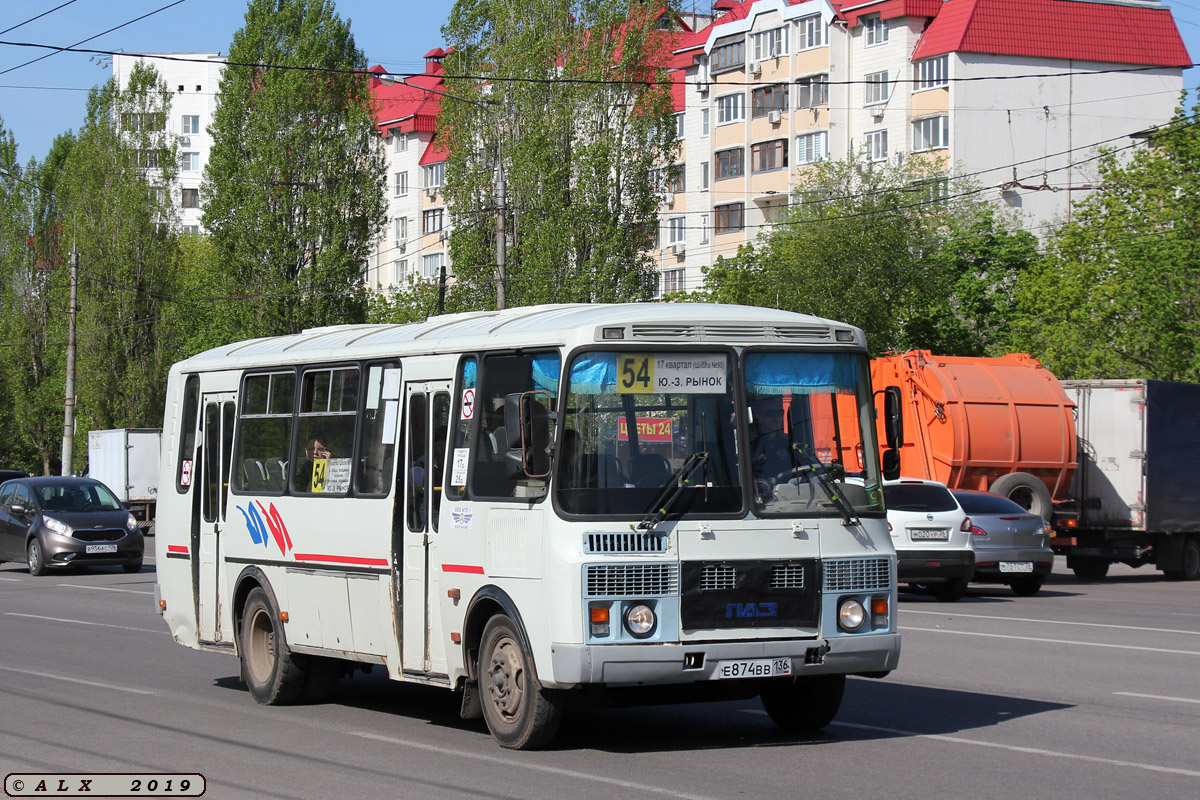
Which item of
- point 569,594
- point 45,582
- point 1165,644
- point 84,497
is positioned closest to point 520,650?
point 569,594

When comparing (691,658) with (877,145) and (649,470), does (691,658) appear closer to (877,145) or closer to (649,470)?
(649,470)

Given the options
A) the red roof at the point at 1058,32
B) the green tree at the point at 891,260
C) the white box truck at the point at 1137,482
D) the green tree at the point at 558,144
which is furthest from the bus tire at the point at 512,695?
the red roof at the point at 1058,32

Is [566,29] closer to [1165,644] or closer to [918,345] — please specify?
[918,345]

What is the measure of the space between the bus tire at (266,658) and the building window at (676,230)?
6873 cm

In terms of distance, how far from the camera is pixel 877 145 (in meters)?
71.8

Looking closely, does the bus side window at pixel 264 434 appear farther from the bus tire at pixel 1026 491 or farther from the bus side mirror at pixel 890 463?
the bus tire at pixel 1026 491

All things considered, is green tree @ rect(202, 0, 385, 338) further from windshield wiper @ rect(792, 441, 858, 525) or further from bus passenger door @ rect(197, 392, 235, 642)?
windshield wiper @ rect(792, 441, 858, 525)

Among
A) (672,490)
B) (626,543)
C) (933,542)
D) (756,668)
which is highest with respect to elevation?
(672,490)

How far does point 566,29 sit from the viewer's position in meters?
54.2

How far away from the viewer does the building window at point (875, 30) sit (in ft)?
235

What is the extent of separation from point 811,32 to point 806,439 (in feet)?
220

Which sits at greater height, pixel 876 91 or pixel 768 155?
pixel 876 91

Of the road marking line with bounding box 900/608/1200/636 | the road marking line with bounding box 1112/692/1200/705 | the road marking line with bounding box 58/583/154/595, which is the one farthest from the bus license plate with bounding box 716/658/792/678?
the road marking line with bounding box 58/583/154/595

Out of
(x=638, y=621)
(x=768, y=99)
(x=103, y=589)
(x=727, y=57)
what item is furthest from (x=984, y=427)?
(x=727, y=57)
